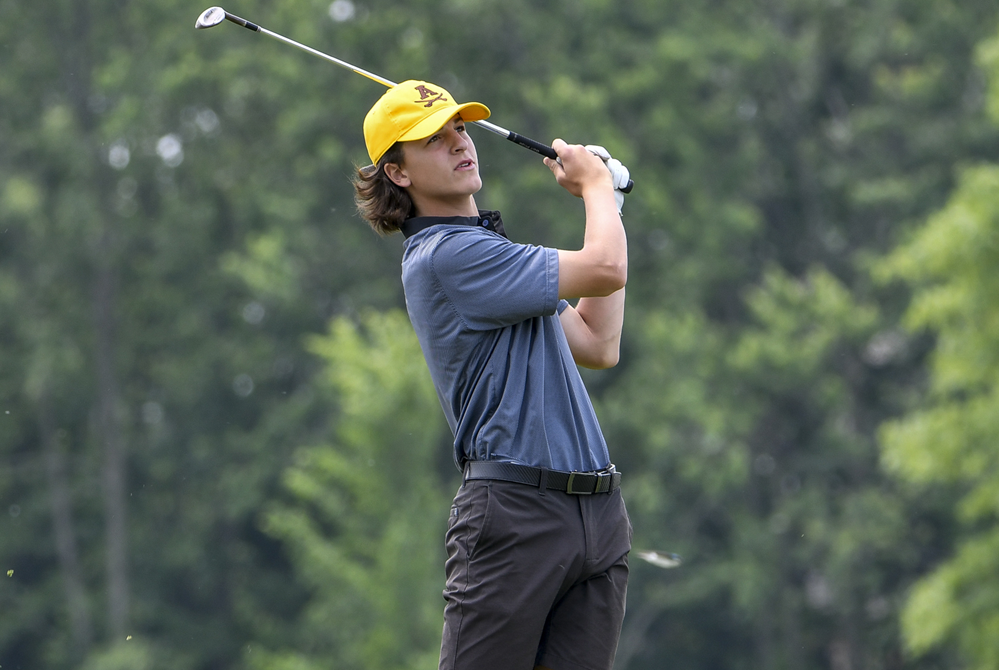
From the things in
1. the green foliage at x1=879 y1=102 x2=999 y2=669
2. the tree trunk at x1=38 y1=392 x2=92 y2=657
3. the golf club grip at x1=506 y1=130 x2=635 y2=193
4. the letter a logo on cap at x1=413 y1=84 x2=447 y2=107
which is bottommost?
the tree trunk at x1=38 y1=392 x2=92 y2=657

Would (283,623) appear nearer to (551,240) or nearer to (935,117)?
(551,240)

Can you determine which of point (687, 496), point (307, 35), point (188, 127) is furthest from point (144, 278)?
point (687, 496)

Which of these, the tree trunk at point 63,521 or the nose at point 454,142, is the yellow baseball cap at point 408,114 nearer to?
the nose at point 454,142

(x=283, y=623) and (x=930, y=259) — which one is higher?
(x=930, y=259)

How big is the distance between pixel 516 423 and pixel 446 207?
52 centimetres

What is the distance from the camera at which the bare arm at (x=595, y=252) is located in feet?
8.88

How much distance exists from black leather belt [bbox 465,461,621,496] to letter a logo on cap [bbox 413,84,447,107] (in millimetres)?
752

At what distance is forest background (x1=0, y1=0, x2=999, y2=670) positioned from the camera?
2127 cm

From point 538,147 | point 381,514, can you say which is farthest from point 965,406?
point 538,147

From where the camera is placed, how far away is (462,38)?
22.7m

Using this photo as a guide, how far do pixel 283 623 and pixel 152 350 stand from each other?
5.28 metres

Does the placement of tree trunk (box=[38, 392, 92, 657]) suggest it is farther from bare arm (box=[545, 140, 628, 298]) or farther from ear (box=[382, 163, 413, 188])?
bare arm (box=[545, 140, 628, 298])

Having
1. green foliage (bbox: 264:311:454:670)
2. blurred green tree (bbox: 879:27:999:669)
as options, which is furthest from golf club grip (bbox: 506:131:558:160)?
green foliage (bbox: 264:311:454:670)

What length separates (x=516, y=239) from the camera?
20781 millimetres
